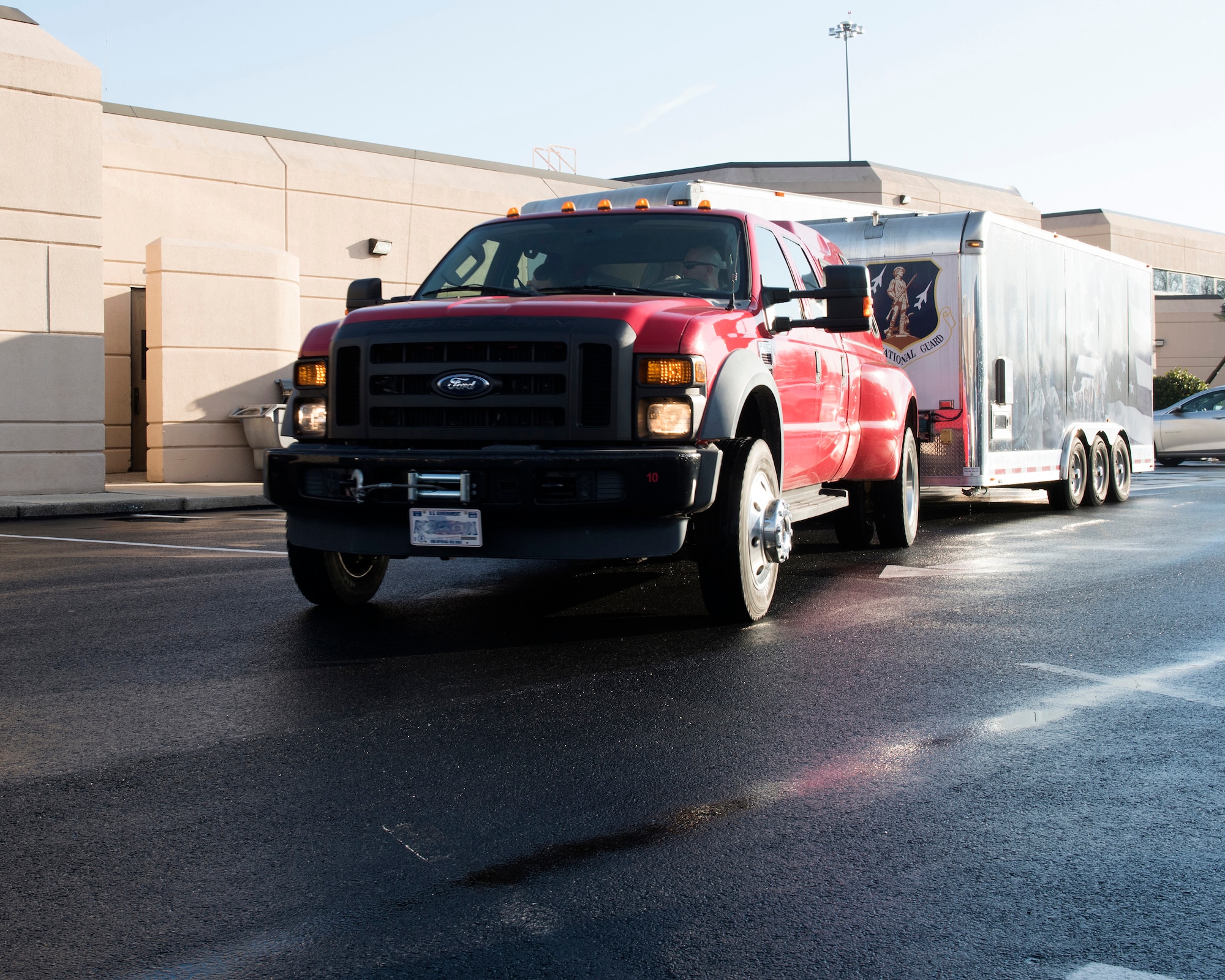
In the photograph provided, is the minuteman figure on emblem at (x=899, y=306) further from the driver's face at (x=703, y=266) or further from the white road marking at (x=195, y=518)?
the white road marking at (x=195, y=518)

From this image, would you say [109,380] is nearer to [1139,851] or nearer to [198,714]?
[198,714]

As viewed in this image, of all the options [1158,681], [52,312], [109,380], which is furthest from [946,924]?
[109,380]

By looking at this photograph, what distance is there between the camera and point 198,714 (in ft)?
17.3

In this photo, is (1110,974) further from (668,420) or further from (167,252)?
(167,252)

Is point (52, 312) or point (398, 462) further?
point (52, 312)

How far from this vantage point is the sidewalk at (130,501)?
15734mm

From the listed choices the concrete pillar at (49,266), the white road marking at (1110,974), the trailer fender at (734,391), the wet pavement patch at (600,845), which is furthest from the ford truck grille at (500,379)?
the concrete pillar at (49,266)

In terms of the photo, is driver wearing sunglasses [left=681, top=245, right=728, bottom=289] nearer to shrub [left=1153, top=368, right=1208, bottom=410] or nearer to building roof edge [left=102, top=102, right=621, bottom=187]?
building roof edge [left=102, top=102, right=621, bottom=187]

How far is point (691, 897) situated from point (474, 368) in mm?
3617

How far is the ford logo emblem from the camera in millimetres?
6500

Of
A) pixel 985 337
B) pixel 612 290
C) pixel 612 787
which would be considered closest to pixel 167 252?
pixel 985 337

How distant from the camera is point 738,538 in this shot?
6.77 metres

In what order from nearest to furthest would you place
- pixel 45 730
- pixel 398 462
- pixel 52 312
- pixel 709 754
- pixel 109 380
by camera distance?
pixel 709 754, pixel 45 730, pixel 398 462, pixel 52 312, pixel 109 380

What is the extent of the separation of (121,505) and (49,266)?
385 centimetres
